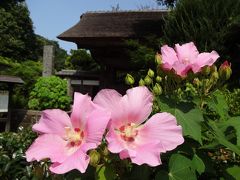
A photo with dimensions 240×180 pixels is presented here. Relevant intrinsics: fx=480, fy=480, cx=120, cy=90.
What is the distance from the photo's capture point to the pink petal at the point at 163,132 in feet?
3.22

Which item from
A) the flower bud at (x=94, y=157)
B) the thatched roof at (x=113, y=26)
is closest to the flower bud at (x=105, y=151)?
the flower bud at (x=94, y=157)

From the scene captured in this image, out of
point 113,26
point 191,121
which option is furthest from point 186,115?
point 113,26

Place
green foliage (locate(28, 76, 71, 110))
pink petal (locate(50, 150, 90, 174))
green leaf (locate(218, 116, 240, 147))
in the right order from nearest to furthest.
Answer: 1. pink petal (locate(50, 150, 90, 174))
2. green leaf (locate(218, 116, 240, 147))
3. green foliage (locate(28, 76, 71, 110))

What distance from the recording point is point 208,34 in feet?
26.1

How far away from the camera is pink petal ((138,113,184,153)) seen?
3.22 ft

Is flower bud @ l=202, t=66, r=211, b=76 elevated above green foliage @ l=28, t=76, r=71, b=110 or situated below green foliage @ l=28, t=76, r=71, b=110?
above

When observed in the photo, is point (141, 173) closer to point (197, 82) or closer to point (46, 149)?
point (46, 149)

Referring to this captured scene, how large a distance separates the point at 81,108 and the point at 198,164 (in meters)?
0.32

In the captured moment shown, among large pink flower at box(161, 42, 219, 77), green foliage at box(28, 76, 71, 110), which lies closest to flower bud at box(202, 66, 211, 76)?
large pink flower at box(161, 42, 219, 77)

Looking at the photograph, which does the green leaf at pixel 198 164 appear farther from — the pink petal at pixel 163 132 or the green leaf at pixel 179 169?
the pink petal at pixel 163 132

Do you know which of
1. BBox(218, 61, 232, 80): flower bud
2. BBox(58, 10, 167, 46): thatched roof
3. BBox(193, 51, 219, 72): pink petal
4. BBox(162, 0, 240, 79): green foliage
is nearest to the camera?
BBox(193, 51, 219, 72): pink petal

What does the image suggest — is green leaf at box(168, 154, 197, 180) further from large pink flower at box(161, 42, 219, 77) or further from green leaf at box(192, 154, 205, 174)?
large pink flower at box(161, 42, 219, 77)

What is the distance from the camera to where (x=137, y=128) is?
40.8 inches

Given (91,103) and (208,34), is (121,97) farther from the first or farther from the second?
(208,34)
